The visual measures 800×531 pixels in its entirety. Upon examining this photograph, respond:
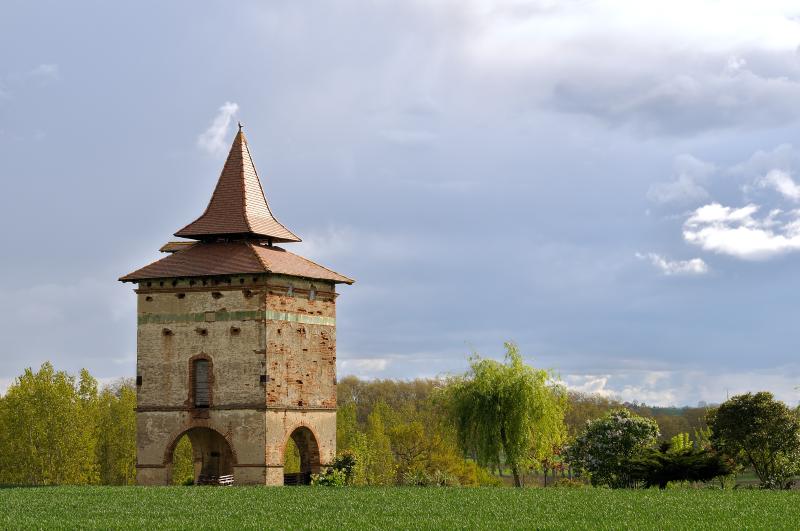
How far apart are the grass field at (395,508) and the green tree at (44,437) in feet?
79.0

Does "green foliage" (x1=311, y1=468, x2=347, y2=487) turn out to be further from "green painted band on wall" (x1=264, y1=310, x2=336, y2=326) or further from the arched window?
"green painted band on wall" (x1=264, y1=310, x2=336, y2=326)

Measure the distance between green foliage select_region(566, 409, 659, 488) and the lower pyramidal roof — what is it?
19444mm

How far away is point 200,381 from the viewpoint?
45.4 m

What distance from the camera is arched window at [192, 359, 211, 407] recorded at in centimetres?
4528

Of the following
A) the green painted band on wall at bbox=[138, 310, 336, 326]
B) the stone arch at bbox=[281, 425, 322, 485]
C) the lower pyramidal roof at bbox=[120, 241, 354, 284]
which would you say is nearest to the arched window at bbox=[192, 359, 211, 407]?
the green painted band on wall at bbox=[138, 310, 336, 326]

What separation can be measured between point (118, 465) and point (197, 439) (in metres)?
24.3

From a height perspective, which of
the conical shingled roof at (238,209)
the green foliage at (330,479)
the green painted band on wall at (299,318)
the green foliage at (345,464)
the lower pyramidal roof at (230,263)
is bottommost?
the green foliage at (330,479)

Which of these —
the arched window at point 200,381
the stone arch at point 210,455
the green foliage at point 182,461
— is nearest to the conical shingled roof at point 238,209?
the arched window at point 200,381

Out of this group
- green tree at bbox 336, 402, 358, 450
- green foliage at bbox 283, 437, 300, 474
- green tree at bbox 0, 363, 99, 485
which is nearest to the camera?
green tree at bbox 0, 363, 99, 485

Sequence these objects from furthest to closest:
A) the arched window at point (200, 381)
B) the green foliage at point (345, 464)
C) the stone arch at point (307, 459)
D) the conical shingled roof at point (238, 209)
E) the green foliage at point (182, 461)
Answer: the green foliage at point (182, 461), the conical shingled roof at point (238, 209), the stone arch at point (307, 459), the green foliage at point (345, 464), the arched window at point (200, 381)

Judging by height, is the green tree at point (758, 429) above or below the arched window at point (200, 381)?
below

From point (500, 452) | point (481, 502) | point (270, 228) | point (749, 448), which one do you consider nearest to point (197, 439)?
point (270, 228)

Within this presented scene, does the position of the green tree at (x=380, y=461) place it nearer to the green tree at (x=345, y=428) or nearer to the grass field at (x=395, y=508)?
the green tree at (x=345, y=428)

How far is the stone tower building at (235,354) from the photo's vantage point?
44281 millimetres
